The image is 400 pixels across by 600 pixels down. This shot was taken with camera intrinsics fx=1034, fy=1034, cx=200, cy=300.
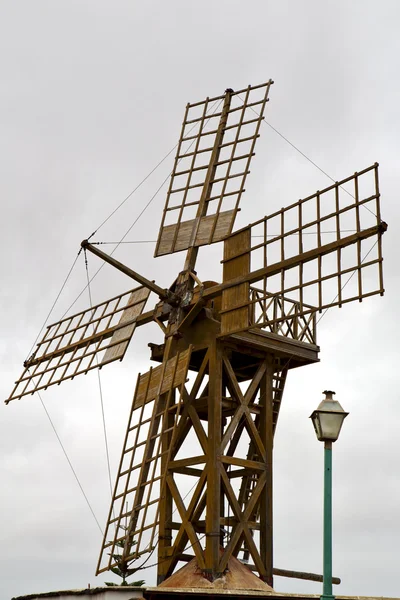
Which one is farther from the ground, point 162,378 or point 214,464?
point 162,378

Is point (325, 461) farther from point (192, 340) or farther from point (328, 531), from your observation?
point (192, 340)

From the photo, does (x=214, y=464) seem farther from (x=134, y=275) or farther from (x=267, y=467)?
(x=134, y=275)

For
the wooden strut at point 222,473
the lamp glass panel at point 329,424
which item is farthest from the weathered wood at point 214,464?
the lamp glass panel at point 329,424

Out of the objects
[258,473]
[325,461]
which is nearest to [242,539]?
[258,473]

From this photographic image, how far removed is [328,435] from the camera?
1041 centimetres

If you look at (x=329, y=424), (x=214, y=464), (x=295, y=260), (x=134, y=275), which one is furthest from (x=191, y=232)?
(x=329, y=424)

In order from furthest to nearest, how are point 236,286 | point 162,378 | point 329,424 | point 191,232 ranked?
point 191,232 → point 162,378 → point 236,286 → point 329,424

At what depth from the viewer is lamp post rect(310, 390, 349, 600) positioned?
10.3m

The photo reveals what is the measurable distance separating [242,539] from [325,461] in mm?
9215

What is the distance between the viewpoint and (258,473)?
19.8 m

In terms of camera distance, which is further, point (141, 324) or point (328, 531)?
point (141, 324)

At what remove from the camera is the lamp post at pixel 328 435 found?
10.3 m

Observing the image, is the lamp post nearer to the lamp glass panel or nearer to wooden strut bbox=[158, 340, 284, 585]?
the lamp glass panel

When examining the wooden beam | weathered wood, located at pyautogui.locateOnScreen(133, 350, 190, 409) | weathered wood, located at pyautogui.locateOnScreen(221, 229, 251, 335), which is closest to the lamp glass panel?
the wooden beam
